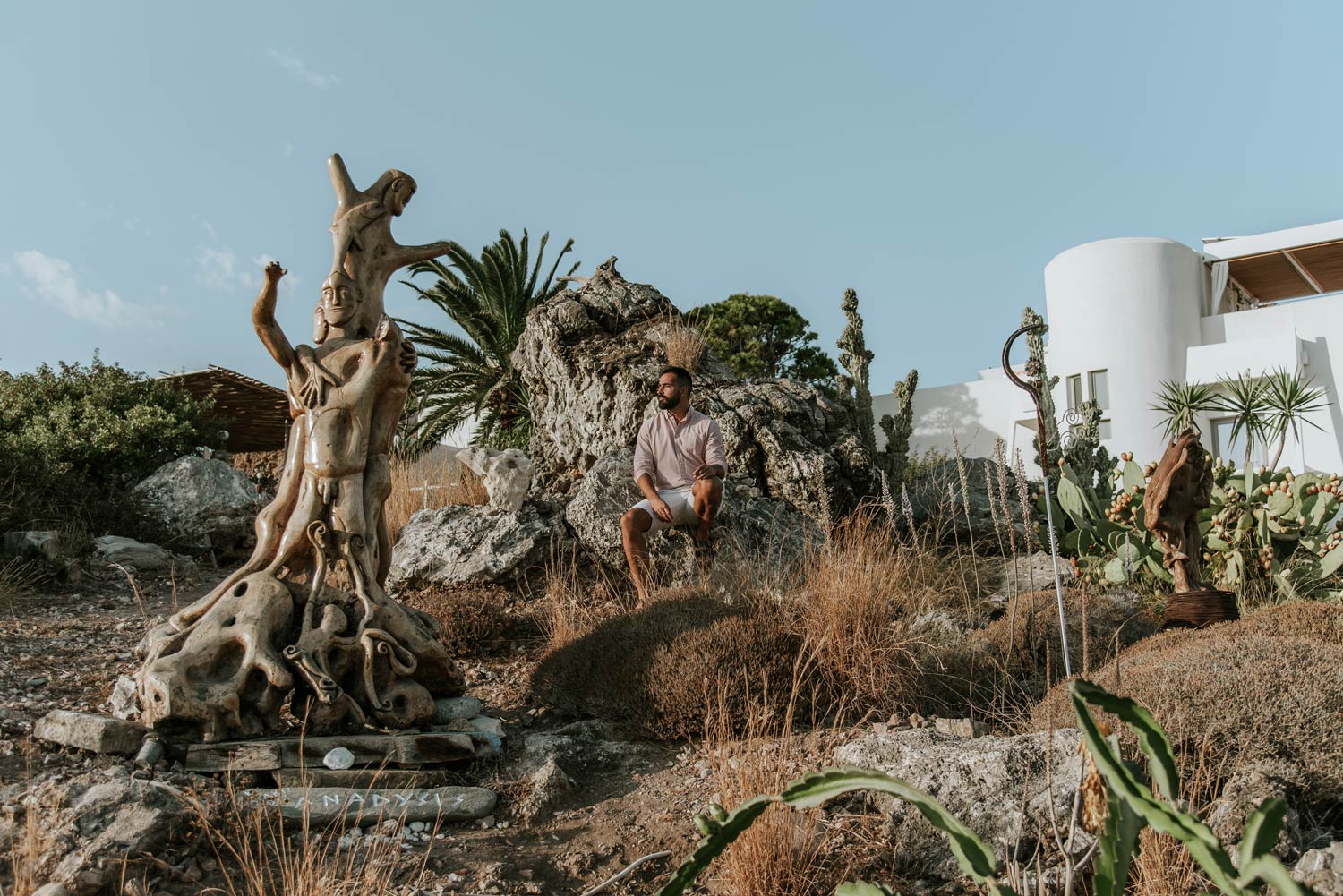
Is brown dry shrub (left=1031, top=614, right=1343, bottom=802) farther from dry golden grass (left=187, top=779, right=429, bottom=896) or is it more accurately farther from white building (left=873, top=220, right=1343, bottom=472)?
white building (left=873, top=220, right=1343, bottom=472)

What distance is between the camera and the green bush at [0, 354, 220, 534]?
9281 millimetres

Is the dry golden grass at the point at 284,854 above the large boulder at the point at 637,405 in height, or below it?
below

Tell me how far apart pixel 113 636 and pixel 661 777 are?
402 cm

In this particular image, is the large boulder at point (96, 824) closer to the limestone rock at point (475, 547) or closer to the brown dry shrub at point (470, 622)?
the brown dry shrub at point (470, 622)

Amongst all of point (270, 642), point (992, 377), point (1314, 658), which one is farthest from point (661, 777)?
point (992, 377)

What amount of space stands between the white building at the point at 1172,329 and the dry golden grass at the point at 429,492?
34.2 ft

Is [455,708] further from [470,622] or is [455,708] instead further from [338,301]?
[338,301]

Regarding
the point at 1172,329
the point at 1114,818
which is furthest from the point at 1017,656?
the point at 1172,329

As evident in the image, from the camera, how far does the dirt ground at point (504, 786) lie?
11.5 feet

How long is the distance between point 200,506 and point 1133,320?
15.6 m

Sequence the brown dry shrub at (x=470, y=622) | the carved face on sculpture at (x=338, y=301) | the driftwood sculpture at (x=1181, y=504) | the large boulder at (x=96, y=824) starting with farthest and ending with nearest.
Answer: the brown dry shrub at (x=470, y=622)
the driftwood sculpture at (x=1181, y=504)
the carved face on sculpture at (x=338, y=301)
the large boulder at (x=96, y=824)

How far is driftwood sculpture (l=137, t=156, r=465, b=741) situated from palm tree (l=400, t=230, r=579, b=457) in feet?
32.3

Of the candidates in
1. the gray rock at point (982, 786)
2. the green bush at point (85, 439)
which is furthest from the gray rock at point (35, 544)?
the gray rock at point (982, 786)

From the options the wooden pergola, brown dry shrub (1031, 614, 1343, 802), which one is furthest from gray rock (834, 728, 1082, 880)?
the wooden pergola
